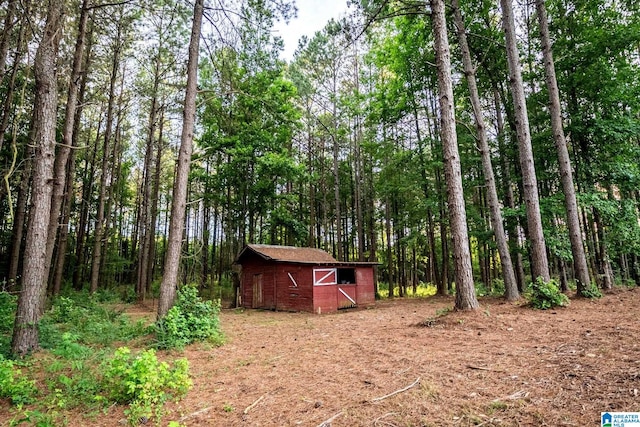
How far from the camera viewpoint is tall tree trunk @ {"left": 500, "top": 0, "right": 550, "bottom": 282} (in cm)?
886

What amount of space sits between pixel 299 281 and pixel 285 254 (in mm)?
1784

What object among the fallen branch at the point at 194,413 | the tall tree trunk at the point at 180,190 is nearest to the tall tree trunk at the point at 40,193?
the tall tree trunk at the point at 180,190

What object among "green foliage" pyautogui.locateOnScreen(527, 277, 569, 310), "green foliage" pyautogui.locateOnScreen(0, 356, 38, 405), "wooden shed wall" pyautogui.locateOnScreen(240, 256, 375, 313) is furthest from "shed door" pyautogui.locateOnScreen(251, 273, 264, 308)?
"green foliage" pyautogui.locateOnScreen(0, 356, 38, 405)

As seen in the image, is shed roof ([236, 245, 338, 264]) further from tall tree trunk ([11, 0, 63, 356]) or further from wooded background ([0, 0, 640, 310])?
tall tree trunk ([11, 0, 63, 356])

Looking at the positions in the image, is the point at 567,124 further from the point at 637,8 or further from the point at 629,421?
the point at 629,421

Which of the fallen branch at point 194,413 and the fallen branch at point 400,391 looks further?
the fallen branch at point 194,413

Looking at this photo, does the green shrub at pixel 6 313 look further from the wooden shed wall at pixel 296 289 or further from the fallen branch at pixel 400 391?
the wooden shed wall at pixel 296 289

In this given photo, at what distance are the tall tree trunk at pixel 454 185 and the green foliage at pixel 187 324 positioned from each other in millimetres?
5532

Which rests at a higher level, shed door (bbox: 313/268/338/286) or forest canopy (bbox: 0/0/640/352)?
forest canopy (bbox: 0/0/640/352)

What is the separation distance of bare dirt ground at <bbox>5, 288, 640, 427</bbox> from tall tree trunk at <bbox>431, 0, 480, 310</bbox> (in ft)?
2.47

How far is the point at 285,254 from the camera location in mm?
16109

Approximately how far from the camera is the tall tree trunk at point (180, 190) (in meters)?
7.35

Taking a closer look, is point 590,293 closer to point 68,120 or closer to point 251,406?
point 251,406

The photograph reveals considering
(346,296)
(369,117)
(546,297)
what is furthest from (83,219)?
(546,297)
